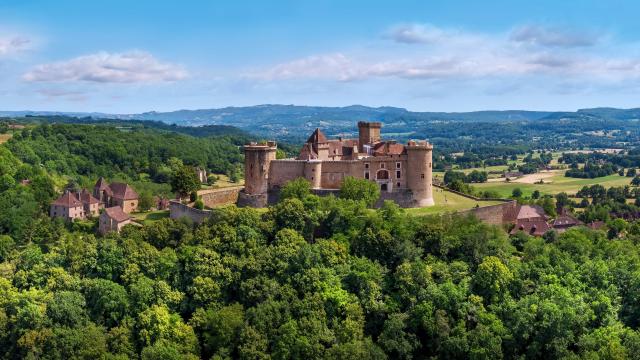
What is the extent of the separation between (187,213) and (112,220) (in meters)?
7.06

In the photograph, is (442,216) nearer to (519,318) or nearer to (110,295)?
(519,318)

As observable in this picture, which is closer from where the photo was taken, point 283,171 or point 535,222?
point 535,222

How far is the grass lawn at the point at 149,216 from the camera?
63513 mm

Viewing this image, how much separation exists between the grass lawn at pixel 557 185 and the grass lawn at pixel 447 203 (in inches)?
1799

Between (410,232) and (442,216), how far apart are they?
5.26 meters

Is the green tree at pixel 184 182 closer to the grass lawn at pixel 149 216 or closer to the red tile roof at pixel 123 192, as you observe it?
the grass lawn at pixel 149 216

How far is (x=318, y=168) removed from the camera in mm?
63469

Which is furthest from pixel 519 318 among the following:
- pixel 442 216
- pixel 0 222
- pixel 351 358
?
pixel 0 222

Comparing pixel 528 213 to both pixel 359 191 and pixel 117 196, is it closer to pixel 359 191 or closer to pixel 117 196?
pixel 359 191

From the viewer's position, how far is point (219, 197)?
66188 mm

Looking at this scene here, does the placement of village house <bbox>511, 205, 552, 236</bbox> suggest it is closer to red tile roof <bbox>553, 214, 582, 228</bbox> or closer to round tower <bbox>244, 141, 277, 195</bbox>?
red tile roof <bbox>553, 214, 582, 228</bbox>

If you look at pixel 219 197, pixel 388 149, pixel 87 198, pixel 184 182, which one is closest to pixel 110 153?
pixel 87 198

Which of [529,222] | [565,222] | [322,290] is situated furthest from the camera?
[565,222]

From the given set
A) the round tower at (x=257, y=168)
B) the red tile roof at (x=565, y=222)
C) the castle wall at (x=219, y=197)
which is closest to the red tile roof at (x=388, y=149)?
A: the round tower at (x=257, y=168)
